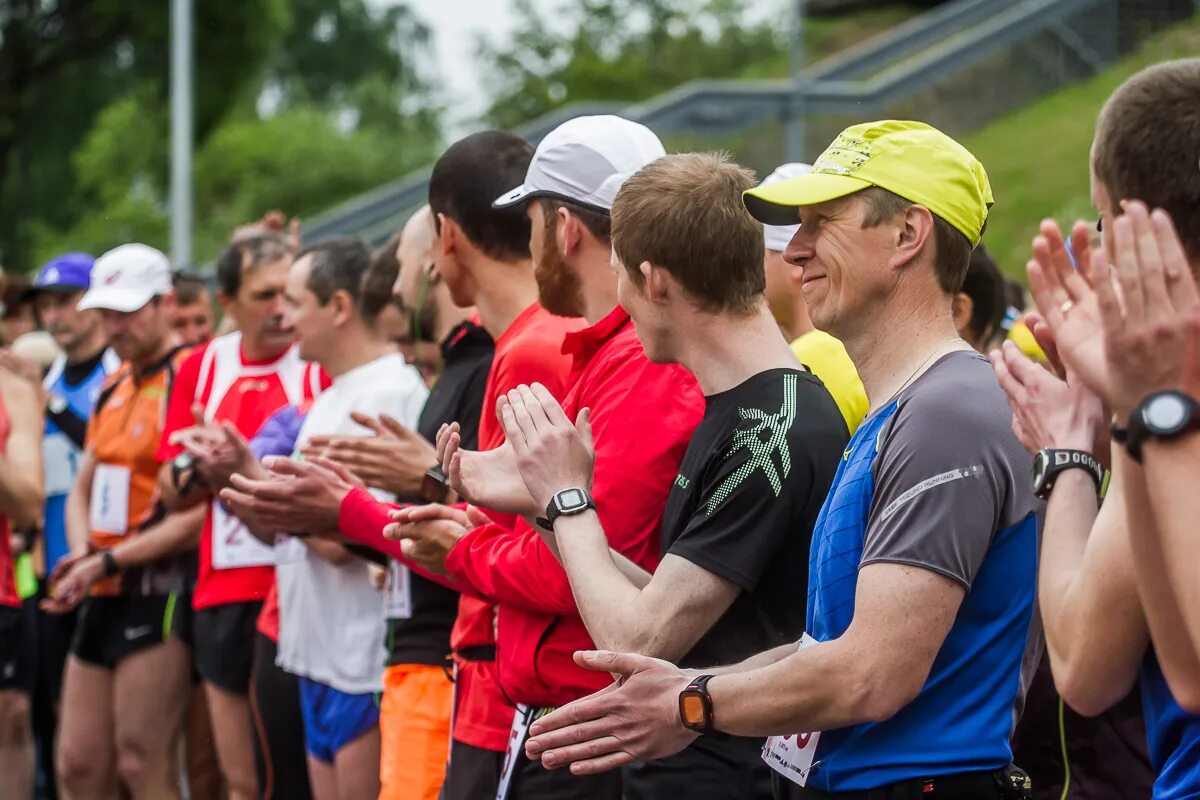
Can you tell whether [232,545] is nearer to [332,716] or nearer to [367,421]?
[332,716]

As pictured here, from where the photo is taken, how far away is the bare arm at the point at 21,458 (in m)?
6.90

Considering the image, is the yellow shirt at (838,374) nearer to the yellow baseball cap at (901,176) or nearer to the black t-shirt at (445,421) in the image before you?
the black t-shirt at (445,421)

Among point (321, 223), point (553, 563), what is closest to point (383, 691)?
point (553, 563)

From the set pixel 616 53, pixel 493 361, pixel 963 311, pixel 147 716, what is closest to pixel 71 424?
pixel 147 716

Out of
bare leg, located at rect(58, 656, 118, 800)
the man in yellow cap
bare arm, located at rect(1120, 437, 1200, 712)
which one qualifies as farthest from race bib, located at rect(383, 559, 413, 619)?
bare arm, located at rect(1120, 437, 1200, 712)

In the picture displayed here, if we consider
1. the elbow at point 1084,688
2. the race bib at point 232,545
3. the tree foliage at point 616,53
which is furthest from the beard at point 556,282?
the tree foliage at point 616,53

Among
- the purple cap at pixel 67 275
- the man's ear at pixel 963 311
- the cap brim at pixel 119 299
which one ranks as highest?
the purple cap at pixel 67 275

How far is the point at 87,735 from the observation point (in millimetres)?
7129

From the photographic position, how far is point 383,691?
517cm

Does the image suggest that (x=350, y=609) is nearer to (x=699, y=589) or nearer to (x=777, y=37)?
(x=699, y=589)

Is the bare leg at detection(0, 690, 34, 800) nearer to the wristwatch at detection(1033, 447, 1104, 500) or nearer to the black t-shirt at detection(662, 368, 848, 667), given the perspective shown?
the black t-shirt at detection(662, 368, 848, 667)

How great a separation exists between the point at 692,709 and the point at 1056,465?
78 cm

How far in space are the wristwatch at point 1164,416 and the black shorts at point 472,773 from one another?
7.19 ft

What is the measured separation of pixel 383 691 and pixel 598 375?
2006mm
